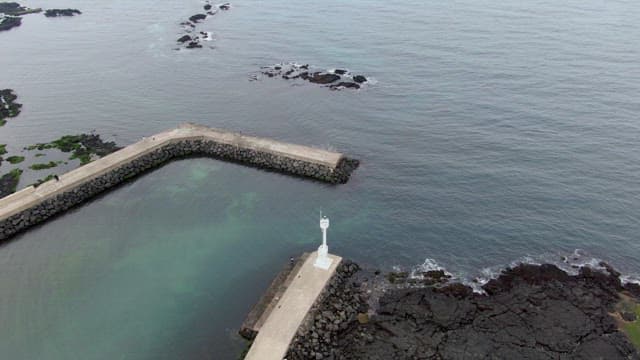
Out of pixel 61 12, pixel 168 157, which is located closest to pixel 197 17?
pixel 61 12

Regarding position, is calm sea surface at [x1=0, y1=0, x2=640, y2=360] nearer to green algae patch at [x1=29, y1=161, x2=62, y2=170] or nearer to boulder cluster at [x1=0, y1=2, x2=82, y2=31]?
green algae patch at [x1=29, y1=161, x2=62, y2=170]

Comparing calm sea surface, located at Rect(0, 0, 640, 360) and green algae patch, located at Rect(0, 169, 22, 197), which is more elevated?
calm sea surface, located at Rect(0, 0, 640, 360)

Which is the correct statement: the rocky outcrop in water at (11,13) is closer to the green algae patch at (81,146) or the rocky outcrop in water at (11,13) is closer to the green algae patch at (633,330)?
the green algae patch at (81,146)

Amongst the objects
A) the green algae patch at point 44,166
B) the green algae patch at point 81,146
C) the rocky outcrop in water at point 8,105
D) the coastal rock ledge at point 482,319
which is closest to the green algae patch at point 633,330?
the coastal rock ledge at point 482,319

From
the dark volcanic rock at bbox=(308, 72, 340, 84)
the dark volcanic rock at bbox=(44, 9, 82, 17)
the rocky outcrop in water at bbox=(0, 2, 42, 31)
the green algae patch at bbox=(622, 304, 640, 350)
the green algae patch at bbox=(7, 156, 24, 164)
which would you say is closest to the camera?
the green algae patch at bbox=(622, 304, 640, 350)

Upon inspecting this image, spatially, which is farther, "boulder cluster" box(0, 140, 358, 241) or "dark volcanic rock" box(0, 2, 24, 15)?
"dark volcanic rock" box(0, 2, 24, 15)

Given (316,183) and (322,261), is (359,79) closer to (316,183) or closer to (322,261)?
(316,183)

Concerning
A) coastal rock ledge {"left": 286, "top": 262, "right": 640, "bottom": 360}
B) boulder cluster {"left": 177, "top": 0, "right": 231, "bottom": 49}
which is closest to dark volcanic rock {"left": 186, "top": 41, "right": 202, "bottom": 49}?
boulder cluster {"left": 177, "top": 0, "right": 231, "bottom": 49}
